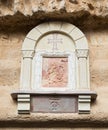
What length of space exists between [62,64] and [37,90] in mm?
281

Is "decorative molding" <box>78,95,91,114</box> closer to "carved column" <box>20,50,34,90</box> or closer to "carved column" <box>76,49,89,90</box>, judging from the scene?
"carved column" <box>76,49,89,90</box>

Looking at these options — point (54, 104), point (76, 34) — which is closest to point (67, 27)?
point (76, 34)

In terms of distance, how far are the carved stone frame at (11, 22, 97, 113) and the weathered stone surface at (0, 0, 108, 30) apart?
0.23 feet

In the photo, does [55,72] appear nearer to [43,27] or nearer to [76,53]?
[76,53]

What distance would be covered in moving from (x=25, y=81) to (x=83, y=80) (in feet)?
1.33

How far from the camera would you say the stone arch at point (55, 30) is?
2913 millimetres

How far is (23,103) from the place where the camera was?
2.74 m

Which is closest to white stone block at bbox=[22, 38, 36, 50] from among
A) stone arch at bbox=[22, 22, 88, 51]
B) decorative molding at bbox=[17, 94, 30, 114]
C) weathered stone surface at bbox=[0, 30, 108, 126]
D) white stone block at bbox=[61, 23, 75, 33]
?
stone arch at bbox=[22, 22, 88, 51]

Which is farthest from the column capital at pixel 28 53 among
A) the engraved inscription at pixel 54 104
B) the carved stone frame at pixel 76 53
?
Answer: the engraved inscription at pixel 54 104

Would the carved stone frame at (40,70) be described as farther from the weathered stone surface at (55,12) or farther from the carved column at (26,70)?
the weathered stone surface at (55,12)

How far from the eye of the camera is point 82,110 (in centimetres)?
271

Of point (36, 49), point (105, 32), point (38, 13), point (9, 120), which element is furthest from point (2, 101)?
point (105, 32)

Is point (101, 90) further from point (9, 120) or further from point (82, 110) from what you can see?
point (9, 120)

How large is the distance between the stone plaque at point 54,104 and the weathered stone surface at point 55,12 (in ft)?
1.99
